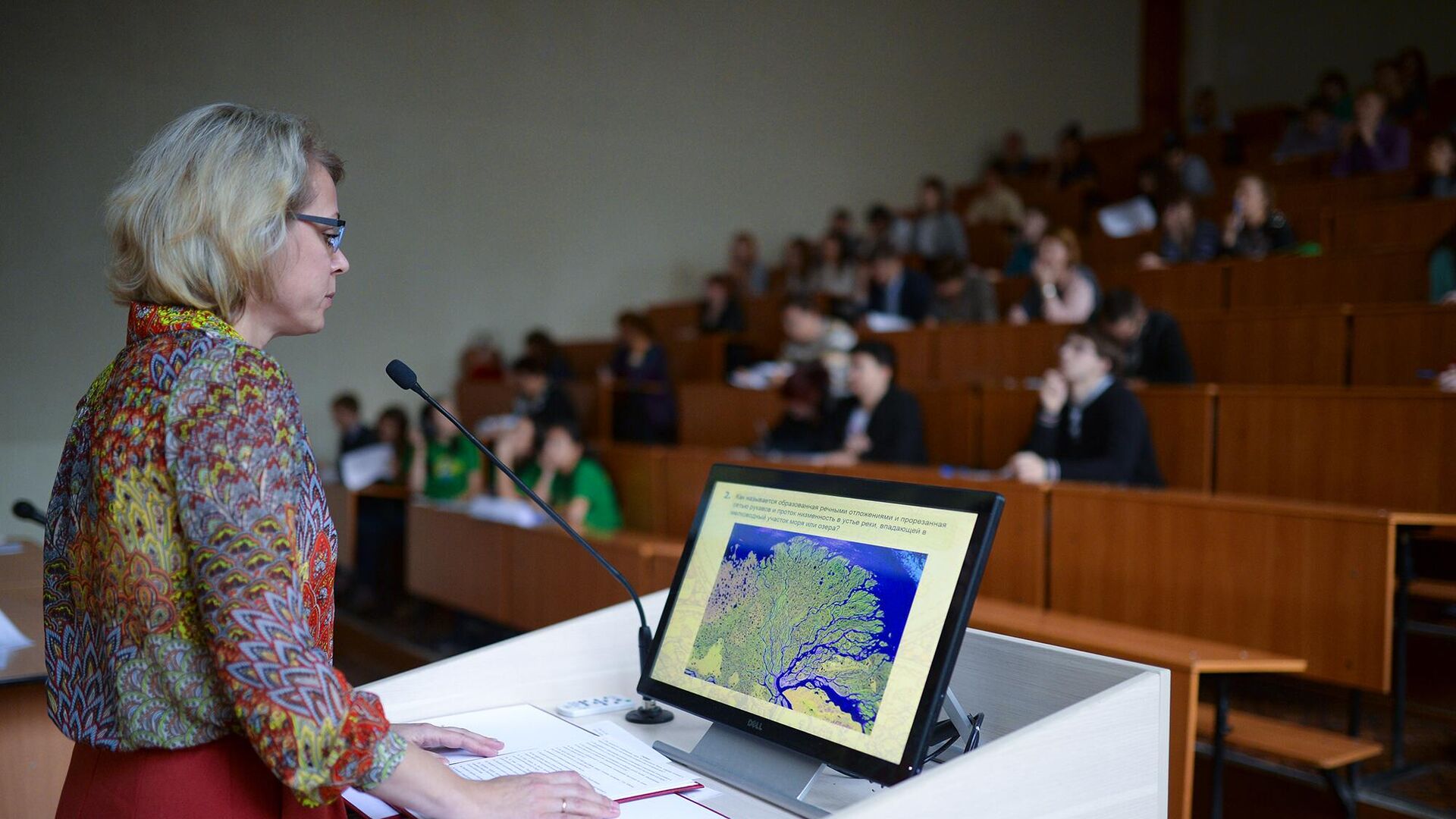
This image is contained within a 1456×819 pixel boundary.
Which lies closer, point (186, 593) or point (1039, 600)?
point (186, 593)

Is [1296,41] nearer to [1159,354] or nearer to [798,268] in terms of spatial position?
[798,268]

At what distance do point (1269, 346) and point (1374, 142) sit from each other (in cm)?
237

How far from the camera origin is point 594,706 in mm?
1264

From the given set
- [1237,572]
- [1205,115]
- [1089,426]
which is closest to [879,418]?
[1089,426]

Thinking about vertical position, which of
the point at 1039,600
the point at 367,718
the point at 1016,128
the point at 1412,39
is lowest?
the point at 1039,600

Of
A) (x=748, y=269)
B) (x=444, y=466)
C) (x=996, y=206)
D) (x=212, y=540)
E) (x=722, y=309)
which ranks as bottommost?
(x=444, y=466)

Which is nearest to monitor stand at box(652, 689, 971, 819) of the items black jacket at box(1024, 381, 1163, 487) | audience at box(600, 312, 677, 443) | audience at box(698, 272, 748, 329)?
black jacket at box(1024, 381, 1163, 487)

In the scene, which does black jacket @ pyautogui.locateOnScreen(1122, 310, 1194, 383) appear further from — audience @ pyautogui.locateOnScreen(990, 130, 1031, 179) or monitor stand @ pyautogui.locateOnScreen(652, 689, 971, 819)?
audience @ pyautogui.locateOnScreen(990, 130, 1031, 179)

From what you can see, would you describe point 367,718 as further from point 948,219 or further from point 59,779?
point 948,219

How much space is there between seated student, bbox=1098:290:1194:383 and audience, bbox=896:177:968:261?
289 centimetres

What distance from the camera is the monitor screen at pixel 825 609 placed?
93 centimetres

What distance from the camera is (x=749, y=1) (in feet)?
24.5

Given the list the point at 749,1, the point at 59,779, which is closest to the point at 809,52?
the point at 749,1

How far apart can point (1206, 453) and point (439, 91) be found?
4546mm
